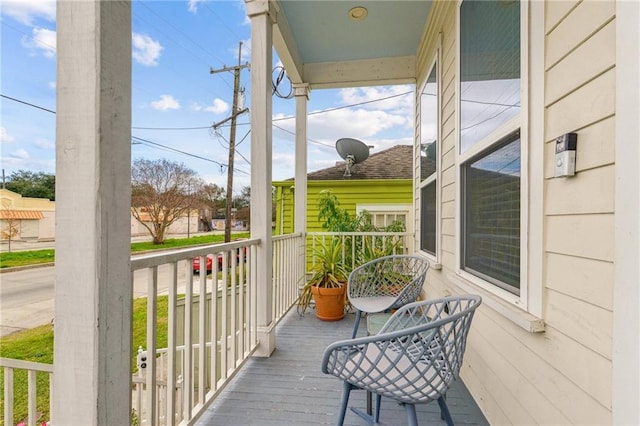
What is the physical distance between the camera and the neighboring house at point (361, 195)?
22.2 feet

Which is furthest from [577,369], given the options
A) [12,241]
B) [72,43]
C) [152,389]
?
[12,241]

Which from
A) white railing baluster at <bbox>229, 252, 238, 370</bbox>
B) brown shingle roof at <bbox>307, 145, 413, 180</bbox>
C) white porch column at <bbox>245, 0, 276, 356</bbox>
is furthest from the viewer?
brown shingle roof at <bbox>307, 145, 413, 180</bbox>

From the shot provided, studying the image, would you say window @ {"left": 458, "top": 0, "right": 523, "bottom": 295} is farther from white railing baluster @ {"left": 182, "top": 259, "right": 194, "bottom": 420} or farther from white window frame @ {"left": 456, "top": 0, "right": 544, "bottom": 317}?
white railing baluster @ {"left": 182, "top": 259, "right": 194, "bottom": 420}

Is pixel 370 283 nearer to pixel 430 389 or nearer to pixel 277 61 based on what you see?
pixel 430 389

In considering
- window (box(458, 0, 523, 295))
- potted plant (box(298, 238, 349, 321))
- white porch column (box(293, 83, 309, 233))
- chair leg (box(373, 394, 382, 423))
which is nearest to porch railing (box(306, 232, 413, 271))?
potted plant (box(298, 238, 349, 321))

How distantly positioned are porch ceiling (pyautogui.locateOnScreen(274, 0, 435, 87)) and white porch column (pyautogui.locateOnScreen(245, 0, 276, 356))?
0.29 m

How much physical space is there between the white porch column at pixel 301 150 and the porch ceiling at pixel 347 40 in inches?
6.8

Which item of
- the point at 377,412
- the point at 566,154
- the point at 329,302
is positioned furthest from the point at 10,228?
the point at 329,302

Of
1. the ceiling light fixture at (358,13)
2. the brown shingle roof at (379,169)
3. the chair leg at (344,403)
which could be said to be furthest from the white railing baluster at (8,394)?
the brown shingle roof at (379,169)

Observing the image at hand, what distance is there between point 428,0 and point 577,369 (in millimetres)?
3054

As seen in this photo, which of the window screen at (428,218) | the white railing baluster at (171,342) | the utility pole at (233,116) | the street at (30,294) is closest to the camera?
the street at (30,294)

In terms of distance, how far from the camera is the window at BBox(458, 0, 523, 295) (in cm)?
141

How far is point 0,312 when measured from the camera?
58.6 inches

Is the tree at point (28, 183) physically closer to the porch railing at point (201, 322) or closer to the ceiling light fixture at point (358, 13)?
the porch railing at point (201, 322)
